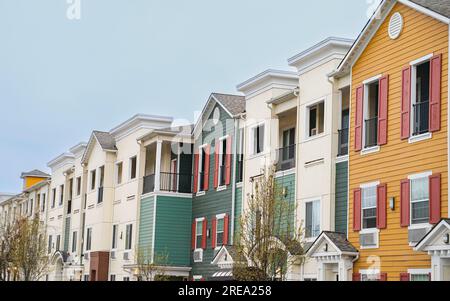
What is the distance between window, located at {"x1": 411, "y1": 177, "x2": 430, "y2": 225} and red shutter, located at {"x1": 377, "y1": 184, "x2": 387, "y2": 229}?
114 centimetres

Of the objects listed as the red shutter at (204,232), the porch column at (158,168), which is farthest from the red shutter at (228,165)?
the porch column at (158,168)

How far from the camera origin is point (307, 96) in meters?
24.8

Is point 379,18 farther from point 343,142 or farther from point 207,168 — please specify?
point 207,168

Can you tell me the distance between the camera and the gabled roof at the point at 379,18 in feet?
60.8

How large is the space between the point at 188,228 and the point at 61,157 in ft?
57.2

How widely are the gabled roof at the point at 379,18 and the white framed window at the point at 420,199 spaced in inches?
154

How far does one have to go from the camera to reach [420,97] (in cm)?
1981

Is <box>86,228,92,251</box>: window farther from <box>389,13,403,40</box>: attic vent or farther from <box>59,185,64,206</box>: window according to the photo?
<box>389,13,403,40</box>: attic vent

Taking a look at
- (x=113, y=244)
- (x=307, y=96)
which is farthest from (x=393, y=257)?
(x=113, y=244)

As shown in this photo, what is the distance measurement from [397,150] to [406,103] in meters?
1.27

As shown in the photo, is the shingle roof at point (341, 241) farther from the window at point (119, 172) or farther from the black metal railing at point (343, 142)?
the window at point (119, 172)

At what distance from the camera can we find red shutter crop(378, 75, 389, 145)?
20391 millimetres

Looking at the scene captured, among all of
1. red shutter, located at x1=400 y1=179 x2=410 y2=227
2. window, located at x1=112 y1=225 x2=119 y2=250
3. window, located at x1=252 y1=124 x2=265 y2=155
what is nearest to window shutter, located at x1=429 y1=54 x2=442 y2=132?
red shutter, located at x1=400 y1=179 x2=410 y2=227
